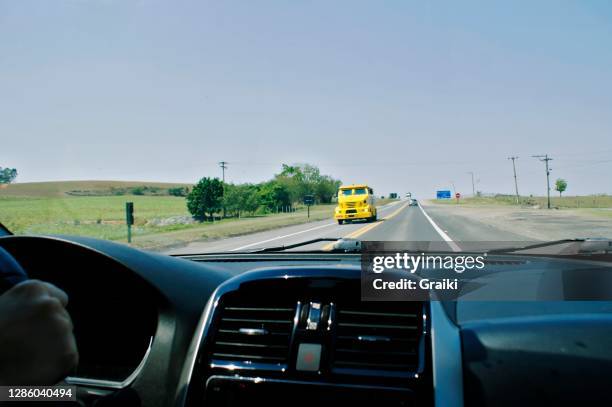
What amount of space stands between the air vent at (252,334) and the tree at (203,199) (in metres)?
6.81

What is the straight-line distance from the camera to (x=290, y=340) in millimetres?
2434

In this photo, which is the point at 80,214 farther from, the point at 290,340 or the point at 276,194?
the point at 290,340

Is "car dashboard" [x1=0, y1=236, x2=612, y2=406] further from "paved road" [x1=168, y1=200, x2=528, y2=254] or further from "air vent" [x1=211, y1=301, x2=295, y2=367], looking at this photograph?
"paved road" [x1=168, y1=200, x2=528, y2=254]

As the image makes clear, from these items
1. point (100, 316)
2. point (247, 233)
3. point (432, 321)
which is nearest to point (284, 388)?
point (432, 321)

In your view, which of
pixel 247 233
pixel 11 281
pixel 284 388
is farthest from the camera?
pixel 247 233

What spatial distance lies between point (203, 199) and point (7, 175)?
5560mm

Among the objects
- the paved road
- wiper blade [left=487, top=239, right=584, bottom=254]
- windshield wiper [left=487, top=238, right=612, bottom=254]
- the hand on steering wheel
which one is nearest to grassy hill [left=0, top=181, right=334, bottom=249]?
the paved road

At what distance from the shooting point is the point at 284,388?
91.7 inches

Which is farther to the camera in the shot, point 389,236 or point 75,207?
point 389,236

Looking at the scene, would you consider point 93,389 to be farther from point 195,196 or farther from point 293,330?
point 195,196

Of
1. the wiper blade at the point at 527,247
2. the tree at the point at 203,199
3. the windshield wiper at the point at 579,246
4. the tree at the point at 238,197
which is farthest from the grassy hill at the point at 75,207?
the tree at the point at 238,197

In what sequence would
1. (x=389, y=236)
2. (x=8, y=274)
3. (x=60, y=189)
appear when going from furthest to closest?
1. (x=389, y=236)
2. (x=60, y=189)
3. (x=8, y=274)

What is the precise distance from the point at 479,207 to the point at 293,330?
29847 millimetres

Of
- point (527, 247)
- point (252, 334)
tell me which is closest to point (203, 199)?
point (527, 247)
